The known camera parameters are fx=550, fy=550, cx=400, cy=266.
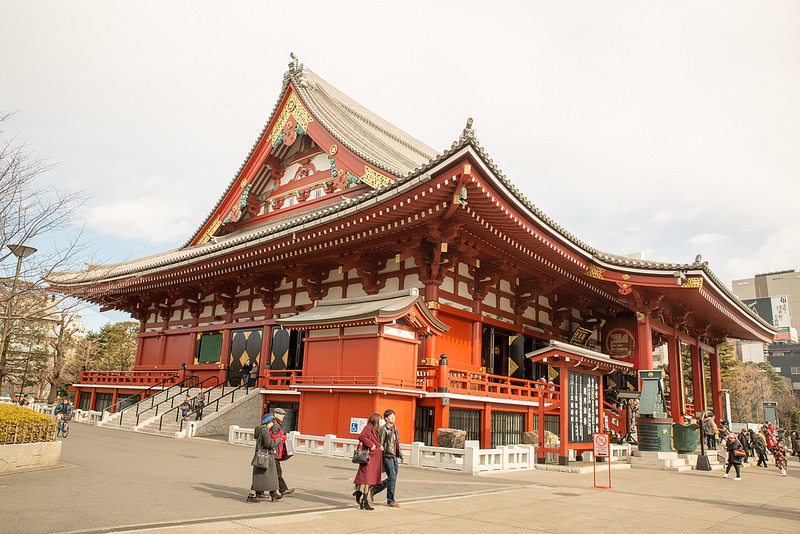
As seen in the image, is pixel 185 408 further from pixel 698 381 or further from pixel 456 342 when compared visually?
pixel 698 381

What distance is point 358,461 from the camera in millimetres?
7582

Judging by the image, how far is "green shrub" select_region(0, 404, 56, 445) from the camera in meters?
8.99

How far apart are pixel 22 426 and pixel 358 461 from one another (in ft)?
20.0

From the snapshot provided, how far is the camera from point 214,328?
76.0 ft

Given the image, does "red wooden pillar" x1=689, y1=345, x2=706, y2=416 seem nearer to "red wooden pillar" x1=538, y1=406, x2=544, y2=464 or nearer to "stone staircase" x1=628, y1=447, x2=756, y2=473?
"stone staircase" x1=628, y1=447, x2=756, y2=473

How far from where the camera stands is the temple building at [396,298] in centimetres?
1422

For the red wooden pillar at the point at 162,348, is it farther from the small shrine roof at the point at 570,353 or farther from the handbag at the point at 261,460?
the handbag at the point at 261,460

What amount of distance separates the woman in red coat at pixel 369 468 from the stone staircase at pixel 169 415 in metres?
11.3

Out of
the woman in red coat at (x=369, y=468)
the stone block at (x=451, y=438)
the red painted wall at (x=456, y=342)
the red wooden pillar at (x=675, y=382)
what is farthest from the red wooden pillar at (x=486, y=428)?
the woman in red coat at (x=369, y=468)

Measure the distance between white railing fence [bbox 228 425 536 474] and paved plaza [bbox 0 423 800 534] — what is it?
1.26 feet

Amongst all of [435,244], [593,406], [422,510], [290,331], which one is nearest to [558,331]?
[593,406]

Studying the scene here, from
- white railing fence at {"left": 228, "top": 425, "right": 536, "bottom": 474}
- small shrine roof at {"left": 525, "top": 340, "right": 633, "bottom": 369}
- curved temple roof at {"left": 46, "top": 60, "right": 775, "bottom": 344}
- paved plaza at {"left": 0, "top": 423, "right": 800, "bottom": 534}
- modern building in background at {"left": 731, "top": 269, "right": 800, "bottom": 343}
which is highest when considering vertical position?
modern building in background at {"left": 731, "top": 269, "right": 800, "bottom": 343}

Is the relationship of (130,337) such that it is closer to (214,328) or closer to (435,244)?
(214,328)

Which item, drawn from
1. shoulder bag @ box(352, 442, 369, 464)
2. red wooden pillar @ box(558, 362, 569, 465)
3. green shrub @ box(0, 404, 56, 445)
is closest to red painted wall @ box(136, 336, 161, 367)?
green shrub @ box(0, 404, 56, 445)
